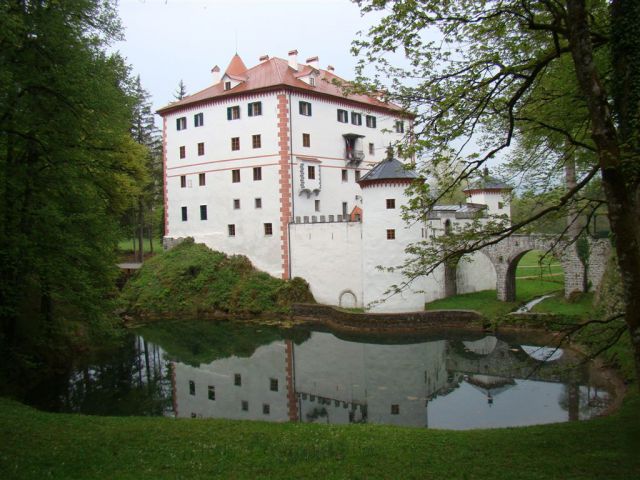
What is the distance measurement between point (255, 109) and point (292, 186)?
4.92 meters

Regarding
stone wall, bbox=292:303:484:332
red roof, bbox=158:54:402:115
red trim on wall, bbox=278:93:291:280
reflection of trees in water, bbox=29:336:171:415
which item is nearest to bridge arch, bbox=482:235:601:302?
stone wall, bbox=292:303:484:332

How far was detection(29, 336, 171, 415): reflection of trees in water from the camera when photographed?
13.5m

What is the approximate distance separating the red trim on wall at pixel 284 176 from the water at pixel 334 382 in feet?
22.9

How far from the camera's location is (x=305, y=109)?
29.5m

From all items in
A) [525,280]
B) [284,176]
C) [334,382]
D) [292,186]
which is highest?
[284,176]

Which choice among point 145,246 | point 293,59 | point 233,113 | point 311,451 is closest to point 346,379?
point 311,451

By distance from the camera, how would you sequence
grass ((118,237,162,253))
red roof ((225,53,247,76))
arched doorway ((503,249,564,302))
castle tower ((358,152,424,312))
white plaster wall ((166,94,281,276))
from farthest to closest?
grass ((118,237,162,253)) < red roof ((225,53,247,76)) < white plaster wall ((166,94,281,276)) < arched doorway ((503,249,564,302)) < castle tower ((358,152,424,312))

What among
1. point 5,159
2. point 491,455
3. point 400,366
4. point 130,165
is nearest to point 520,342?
point 400,366

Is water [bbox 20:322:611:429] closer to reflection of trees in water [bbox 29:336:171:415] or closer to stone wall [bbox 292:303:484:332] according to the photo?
reflection of trees in water [bbox 29:336:171:415]

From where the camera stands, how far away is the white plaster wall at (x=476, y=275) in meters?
28.6

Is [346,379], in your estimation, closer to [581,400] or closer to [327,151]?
[581,400]

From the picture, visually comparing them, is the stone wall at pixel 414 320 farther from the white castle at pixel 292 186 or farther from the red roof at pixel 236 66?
the red roof at pixel 236 66

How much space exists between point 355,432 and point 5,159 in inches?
416

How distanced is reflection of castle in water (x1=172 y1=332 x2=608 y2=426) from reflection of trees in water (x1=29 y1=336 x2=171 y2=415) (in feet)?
1.85
